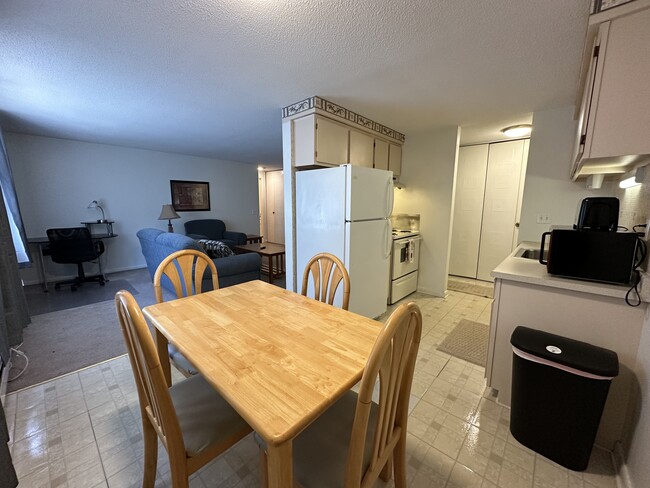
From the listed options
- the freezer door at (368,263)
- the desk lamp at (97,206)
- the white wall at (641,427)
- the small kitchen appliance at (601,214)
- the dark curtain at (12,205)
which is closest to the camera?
the white wall at (641,427)

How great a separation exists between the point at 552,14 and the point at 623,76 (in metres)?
0.49

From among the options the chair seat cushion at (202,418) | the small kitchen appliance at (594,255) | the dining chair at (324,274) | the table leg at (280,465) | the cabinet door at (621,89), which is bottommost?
the chair seat cushion at (202,418)

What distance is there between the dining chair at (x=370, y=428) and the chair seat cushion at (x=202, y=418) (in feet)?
0.58

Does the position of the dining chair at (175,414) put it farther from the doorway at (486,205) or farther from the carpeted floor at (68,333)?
the doorway at (486,205)

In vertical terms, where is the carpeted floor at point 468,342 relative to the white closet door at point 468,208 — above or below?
below

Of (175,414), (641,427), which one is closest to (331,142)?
(175,414)

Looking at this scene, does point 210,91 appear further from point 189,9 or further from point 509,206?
point 509,206

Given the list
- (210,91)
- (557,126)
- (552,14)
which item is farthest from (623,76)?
(210,91)

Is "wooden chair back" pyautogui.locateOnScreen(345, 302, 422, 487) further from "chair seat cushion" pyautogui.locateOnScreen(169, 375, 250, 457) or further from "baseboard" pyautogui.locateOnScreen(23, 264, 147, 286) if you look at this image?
"baseboard" pyautogui.locateOnScreen(23, 264, 147, 286)

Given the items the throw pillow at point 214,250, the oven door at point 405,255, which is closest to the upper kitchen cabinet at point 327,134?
the oven door at point 405,255

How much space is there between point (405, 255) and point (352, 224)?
4.49ft

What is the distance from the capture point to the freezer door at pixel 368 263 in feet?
8.24

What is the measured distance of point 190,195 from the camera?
5.80 metres

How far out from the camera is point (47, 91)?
7.64ft
